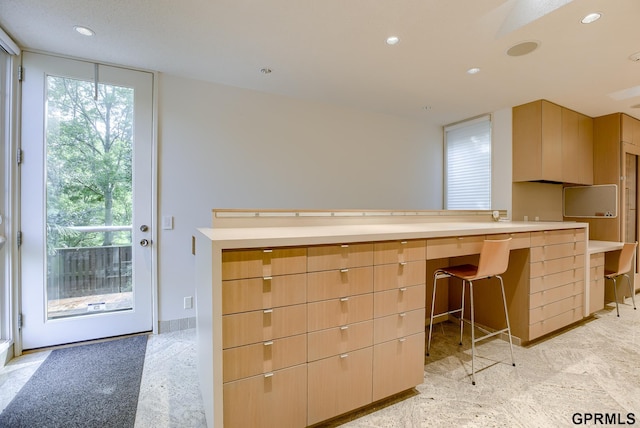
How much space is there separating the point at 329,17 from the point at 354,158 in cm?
200

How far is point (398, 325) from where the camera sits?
1.75m

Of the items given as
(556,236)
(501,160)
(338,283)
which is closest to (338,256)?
(338,283)

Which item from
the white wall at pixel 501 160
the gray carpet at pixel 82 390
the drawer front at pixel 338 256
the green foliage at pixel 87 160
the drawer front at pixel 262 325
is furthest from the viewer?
the white wall at pixel 501 160

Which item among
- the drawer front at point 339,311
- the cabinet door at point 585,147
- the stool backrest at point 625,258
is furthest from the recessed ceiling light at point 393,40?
the stool backrest at point 625,258

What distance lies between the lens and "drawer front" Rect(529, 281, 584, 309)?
2547mm

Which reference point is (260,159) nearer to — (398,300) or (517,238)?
(398,300)

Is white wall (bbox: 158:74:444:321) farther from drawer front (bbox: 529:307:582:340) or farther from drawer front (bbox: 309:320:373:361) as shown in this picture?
drawer front (bbox: 529:307:582:340)

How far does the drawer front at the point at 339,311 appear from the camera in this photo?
149 centimetres

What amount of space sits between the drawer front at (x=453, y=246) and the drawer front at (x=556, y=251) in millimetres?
805

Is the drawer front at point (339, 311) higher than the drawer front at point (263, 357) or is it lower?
higher

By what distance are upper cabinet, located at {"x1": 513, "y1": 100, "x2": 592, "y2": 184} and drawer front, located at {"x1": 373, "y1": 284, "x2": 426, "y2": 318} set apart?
107 inches

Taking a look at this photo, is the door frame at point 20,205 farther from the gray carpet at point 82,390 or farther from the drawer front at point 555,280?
the drawer front at point 555,280

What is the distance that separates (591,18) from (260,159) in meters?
2.91

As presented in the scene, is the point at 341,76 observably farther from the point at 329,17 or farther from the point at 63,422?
the point at 63,422
